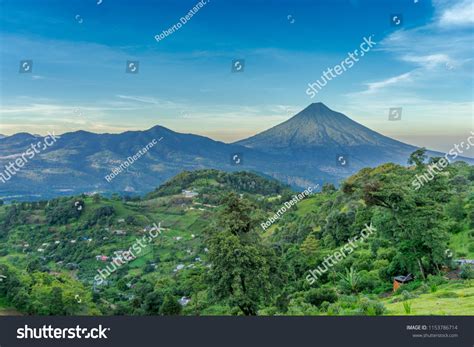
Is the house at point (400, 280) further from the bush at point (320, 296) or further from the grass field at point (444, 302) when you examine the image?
the bush at point (320, 296)

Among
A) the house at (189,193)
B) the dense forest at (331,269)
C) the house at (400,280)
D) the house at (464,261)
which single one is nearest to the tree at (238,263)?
the dense forest at (331,269)

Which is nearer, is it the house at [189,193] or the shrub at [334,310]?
the shrub at [334,310]

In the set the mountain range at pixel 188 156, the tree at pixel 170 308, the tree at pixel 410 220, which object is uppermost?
the mountain range at pixel 188 156

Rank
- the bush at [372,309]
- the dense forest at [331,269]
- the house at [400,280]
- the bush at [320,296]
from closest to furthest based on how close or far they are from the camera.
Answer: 1. the bush at [372,309]
2. the dense forest at [331,269]
3. the bush at [320,296]
4. the house at [400,280]

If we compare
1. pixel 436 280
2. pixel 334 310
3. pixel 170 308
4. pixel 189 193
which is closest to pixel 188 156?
pixel 189 193

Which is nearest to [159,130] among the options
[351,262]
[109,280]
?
[109,280]

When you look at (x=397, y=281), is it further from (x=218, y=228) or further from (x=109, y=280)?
(x=109, y=280)
